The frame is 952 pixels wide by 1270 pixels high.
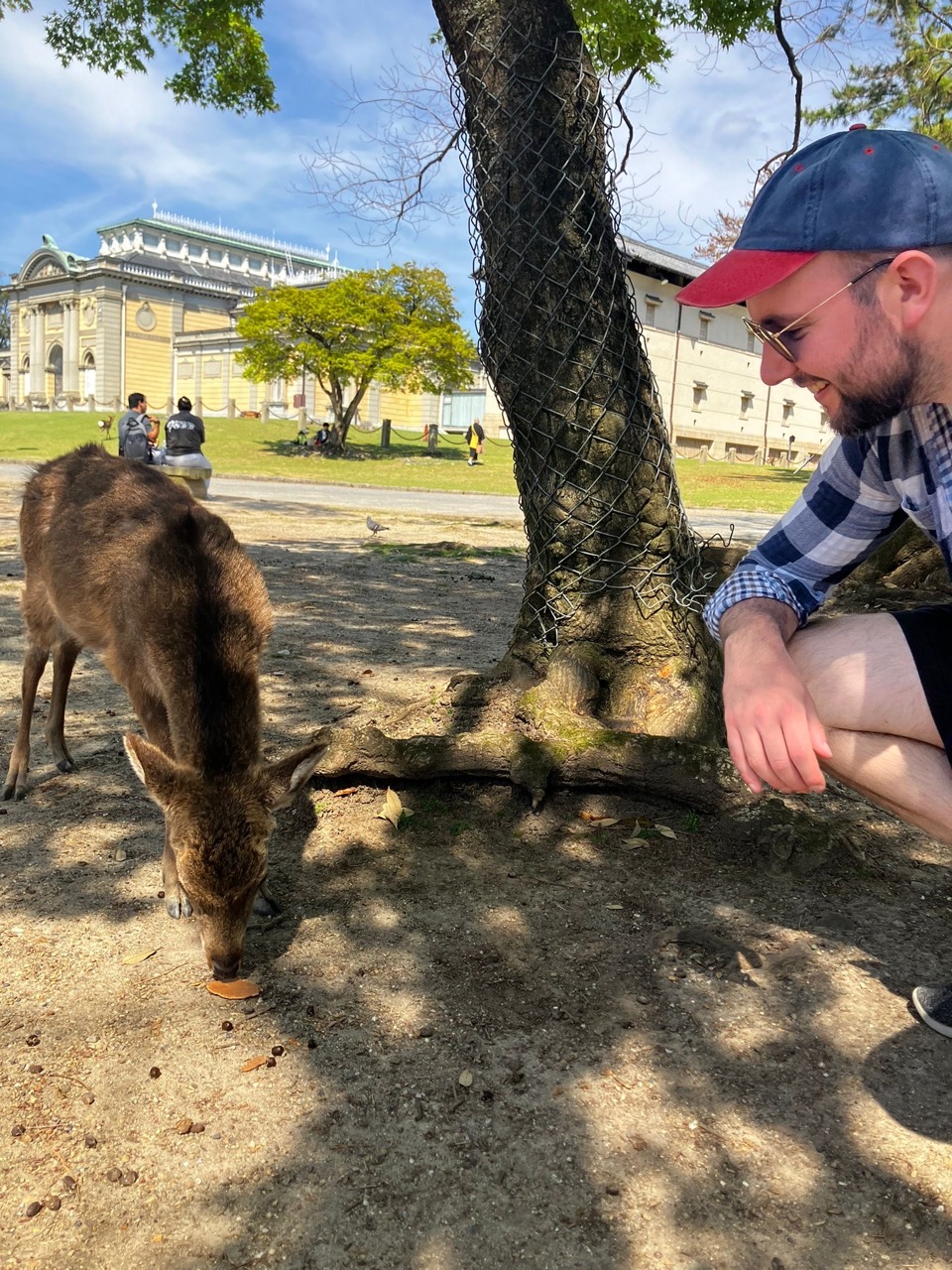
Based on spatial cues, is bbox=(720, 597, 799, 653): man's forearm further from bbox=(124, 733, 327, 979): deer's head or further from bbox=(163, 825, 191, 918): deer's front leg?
bbox=(163, 825, 191, 918): deer's front leg

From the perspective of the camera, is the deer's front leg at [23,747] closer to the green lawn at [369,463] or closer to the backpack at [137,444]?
the backpack at [137,444]

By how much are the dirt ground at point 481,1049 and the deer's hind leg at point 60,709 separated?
416 millimetres

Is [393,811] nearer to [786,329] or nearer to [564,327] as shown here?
[564,327]

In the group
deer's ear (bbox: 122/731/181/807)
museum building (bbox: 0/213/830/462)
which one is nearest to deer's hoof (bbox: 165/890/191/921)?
deer's ear (bbox: 122/731/181/807)

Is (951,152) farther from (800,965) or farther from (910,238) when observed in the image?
(800,965)

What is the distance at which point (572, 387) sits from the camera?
13.5ft

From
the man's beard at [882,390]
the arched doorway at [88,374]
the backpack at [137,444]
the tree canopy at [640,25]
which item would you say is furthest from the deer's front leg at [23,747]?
the arched doorway at [88,374]

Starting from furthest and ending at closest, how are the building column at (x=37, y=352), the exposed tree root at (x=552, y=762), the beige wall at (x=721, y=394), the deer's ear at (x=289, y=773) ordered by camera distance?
the building column at (x=37, y=352) < the beige wall at (x=721, y=394) < the exposed tree root at (x=552, y=762) < the deer's ear at (x=289, y=773)

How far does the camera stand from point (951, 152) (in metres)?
2.18


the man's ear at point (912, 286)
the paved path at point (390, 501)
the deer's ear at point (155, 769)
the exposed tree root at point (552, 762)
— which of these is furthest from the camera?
the paved path at point (390, 501)

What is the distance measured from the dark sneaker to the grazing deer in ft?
6.19

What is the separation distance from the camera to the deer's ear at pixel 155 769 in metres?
2.88

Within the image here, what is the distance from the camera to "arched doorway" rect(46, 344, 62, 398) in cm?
8375

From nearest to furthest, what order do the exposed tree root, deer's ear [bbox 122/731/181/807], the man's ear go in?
the man's ear, deer's ear [bbox 122/731/181/807], the exposed tree root
